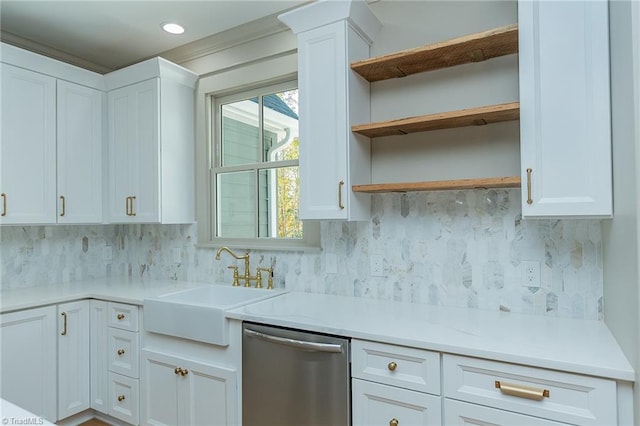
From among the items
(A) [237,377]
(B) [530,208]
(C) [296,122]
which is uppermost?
(C) [296,122]

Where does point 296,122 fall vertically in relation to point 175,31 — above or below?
below

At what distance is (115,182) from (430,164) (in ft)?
7.56

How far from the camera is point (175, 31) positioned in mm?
2891

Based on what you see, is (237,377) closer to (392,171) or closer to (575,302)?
(392,171)

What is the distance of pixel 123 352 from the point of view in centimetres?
254

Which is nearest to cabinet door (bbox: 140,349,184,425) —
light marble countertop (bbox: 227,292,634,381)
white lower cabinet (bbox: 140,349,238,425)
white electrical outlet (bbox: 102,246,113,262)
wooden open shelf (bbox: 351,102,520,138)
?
white lower cabinet (bbox: 140,349,238,425)

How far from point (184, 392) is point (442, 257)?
1.57 m

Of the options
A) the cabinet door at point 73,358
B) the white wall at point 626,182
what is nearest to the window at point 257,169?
the cabinet door at point 73,358

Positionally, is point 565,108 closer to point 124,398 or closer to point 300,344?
point 300,344

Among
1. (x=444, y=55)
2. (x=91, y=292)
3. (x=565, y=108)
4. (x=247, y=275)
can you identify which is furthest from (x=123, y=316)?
(x=565, y=108)

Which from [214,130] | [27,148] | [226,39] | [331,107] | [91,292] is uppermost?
[226,39]

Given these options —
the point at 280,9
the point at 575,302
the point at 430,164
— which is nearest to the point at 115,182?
the point at 280,9

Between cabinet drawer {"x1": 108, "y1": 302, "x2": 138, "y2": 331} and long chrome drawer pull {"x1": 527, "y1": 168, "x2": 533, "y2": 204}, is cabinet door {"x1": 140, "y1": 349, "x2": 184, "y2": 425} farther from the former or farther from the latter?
long chrome drawer pull {"x1": 527, "y1": 168, "x2": 533, "y2": 204}

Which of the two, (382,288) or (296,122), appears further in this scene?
(296,122)
